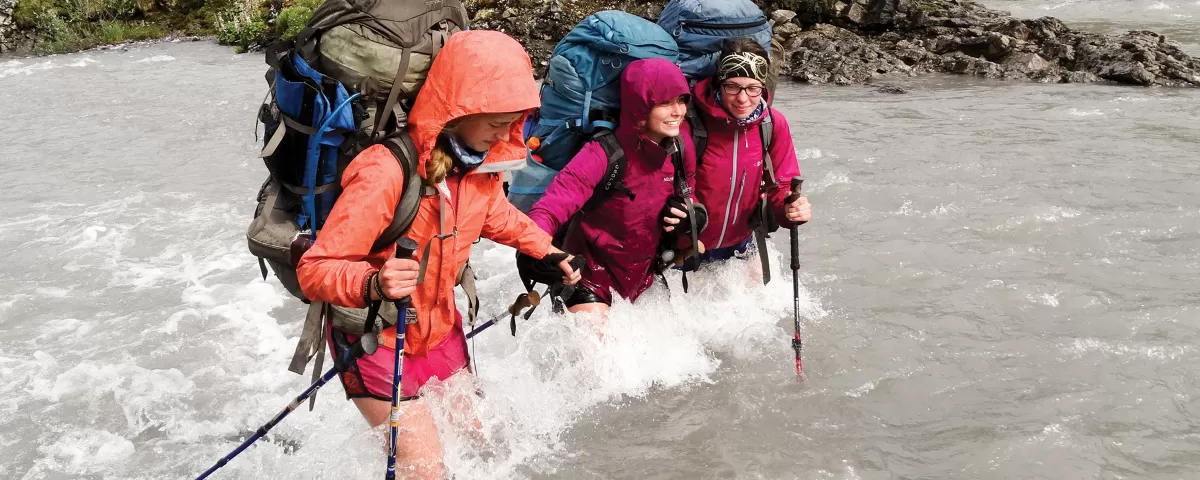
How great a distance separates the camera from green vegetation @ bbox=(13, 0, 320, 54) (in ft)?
81.0

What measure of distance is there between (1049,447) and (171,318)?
6.80 meters

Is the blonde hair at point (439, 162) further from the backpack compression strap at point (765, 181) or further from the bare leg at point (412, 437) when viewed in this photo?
the backpack compression strap at point (765, 181)

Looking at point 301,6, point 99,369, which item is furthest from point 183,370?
point 301,6

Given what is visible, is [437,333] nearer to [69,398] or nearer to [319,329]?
[319,329]

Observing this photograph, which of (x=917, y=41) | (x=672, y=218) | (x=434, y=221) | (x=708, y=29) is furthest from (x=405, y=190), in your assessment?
(x=917, y=41)

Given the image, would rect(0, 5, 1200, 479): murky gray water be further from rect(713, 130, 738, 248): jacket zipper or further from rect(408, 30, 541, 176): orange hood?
rect(408, 30, 541, 176): orange hood

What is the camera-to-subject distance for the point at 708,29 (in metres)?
5.38

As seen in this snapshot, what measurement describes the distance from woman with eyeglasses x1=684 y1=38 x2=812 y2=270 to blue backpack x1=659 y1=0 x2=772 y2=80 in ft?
0.35

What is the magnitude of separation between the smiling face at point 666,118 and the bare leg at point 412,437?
2050 millimetres

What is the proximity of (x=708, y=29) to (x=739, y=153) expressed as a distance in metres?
0.81

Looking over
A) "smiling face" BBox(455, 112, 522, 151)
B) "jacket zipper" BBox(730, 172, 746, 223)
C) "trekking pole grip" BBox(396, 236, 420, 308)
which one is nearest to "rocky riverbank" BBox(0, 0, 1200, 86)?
"jacket zipper" BBox(730, 172, 746, 223)

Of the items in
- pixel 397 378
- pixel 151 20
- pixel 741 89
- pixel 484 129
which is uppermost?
pixel 484 129

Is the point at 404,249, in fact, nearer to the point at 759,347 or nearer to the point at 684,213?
the point at 684,213

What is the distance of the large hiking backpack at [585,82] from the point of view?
16.5 feet
